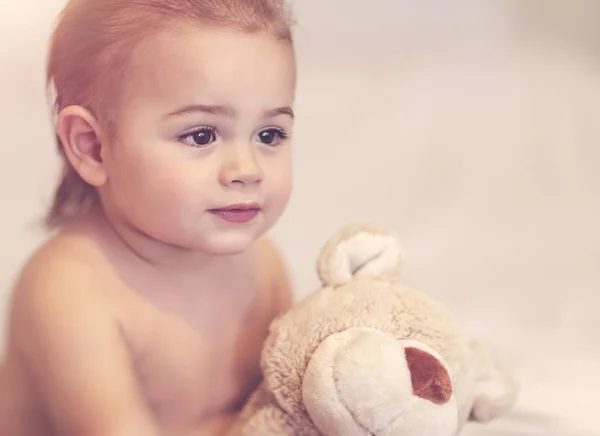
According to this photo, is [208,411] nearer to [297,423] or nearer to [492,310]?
[297,423]

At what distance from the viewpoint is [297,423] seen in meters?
0.63

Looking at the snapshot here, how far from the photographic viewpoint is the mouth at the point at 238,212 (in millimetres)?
620

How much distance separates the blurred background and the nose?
0.30 metres

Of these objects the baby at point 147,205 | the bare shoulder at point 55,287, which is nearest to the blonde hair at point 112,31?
the baby at point 147,205

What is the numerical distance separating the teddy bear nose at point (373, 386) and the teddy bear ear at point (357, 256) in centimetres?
8

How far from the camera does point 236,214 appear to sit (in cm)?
63

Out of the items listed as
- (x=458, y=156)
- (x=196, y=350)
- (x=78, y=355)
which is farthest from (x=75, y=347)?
(x=458, y=156)

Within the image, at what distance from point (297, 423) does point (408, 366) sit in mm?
106

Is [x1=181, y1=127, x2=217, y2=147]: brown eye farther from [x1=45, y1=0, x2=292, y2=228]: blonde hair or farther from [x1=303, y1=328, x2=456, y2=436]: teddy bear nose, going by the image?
[x1=303, y1=328, x2=456, y2=436]: teddy bear nose

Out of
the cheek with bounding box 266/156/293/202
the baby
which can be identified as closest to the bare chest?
the baby

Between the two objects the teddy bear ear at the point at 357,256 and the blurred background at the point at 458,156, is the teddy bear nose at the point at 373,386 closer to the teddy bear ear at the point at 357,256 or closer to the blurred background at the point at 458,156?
the teddy bear ear at the point at 357,256

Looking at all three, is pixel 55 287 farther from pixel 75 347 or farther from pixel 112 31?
pixel 112 31

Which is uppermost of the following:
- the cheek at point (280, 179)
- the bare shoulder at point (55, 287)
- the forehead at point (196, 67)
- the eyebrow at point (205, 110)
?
the forehead at point (196, 67)

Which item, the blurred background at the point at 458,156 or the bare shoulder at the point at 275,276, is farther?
the blurred background at the point at 458,156
